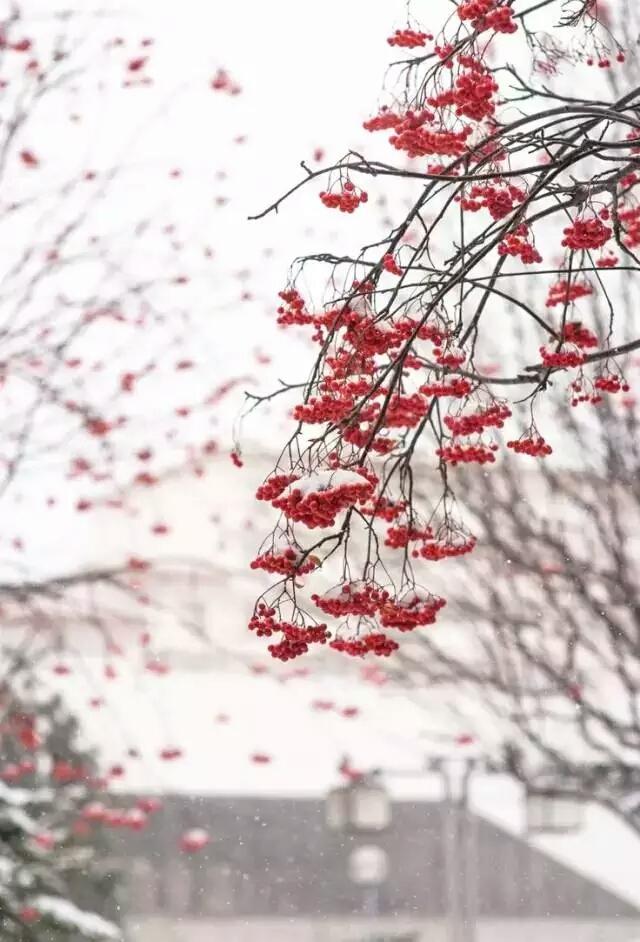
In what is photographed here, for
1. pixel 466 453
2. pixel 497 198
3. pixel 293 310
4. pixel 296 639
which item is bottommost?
pixel 296 639

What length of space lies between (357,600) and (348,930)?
8.78 meters

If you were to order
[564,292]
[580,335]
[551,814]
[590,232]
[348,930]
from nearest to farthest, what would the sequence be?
[590,232] → [580,335] → [564,292] → [551,814] → [348,930]

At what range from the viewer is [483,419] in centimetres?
207

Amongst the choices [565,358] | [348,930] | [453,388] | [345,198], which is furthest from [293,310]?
[348,930]

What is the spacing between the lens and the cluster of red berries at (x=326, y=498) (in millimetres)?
1805

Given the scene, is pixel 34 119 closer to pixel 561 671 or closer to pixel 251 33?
pixel 561 671

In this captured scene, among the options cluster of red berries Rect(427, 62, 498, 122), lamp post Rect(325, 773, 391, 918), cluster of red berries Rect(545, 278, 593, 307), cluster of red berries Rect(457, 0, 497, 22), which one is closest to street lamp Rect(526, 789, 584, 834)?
lamp post Rect(325, 773, 391, 918)

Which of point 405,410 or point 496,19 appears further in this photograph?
point 405,410

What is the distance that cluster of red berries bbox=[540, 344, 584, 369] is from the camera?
6.59ft

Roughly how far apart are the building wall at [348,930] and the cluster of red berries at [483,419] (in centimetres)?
685

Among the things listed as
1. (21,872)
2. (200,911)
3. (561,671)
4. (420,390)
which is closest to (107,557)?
(200,911)

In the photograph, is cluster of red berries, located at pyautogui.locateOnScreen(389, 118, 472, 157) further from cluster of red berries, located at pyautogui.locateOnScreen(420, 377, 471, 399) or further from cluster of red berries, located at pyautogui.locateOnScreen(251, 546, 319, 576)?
cluster of red berries, located at pyautogui.locateOnScreen(251, 546, 319, 576)

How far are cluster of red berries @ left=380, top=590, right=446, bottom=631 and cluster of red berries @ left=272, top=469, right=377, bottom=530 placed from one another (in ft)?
0.63

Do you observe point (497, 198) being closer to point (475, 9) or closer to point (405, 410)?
point (475, 9)
